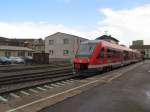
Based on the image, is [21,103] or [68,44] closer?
[21,103]

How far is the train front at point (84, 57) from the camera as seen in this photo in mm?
19219

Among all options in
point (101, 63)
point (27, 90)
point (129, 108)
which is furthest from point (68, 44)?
point (129, 108)

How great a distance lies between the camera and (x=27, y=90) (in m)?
12.5

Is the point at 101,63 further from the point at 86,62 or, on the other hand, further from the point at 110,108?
the point at 110,108

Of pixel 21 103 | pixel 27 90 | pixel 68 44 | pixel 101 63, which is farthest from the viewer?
pixel 68 44

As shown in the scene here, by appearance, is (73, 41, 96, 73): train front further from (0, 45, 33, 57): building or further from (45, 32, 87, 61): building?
(45, 32, 87, 61): building

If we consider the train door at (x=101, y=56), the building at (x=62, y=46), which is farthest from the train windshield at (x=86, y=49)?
the building at (x=62, y=46)

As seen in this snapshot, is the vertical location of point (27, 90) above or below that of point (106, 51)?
below

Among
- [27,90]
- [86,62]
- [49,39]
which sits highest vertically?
[49,39]

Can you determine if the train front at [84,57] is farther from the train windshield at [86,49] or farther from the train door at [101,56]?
the train door at [101,56]

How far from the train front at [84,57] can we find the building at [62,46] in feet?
148

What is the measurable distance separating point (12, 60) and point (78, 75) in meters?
31.2

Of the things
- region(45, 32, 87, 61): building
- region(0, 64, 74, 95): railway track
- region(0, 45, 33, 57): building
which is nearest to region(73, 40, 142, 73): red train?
region(0, 64, 74, 95): railway track

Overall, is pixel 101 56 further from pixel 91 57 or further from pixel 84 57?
pixel 84 57
